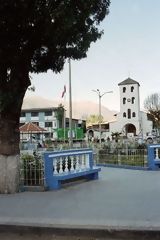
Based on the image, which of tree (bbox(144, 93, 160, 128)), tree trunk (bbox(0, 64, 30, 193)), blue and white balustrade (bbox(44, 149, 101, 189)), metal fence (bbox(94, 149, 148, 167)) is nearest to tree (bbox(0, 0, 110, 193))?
tree trunk (bbox(0, 64, 30, 193))

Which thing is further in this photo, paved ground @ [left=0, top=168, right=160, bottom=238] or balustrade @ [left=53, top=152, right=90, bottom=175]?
balustrade @ [left=53, top=152, right=90, bottom=175]

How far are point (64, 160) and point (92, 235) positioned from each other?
586 centimetres

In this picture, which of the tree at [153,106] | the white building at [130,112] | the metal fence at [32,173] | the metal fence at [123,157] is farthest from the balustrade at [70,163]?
the white building at [130,112]

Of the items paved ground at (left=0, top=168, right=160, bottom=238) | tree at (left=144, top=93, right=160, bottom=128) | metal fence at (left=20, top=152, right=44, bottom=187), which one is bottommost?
paved ground at (left=0, top=168, right=160, bottom=238)

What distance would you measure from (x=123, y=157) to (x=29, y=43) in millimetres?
10991

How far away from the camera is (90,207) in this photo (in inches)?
358

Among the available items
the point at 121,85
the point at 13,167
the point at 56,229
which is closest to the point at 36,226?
the point at 56,229

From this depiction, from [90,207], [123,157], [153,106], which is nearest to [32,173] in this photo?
[90,207]

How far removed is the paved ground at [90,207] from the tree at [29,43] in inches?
54.7

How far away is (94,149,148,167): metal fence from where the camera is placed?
19.3m

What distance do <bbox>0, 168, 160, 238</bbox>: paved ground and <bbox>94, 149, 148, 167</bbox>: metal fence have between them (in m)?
5.98

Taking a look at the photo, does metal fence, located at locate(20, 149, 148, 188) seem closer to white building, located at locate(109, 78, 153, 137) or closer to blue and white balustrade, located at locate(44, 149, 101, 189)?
blue and white balustrade, located at locate(44, 149, 101, 189)

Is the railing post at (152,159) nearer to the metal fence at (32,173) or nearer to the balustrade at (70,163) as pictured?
the balustrade at (70,163)

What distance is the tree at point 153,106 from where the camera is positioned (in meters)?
79.7
